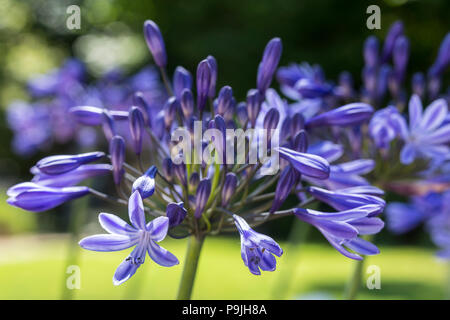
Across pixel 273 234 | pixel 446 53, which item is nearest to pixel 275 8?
pixel 273 234

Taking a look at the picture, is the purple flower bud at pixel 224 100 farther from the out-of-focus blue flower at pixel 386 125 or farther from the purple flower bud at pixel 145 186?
the out-of-focus blue flower at pixel 386 125

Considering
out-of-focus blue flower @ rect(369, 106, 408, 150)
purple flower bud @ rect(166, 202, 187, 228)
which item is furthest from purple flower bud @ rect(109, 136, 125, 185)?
out-of-focus blue flower @ rect(369, 106, 408, 150)

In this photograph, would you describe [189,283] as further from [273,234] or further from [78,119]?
[273,234]

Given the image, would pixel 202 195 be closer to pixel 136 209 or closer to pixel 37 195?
pixel 136 209

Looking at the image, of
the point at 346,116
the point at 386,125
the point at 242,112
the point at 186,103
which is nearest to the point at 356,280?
the point at 386,125

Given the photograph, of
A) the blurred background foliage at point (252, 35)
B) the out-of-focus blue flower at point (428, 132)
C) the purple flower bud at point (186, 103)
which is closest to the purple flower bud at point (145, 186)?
the purple flower bud at point (186, 103)
